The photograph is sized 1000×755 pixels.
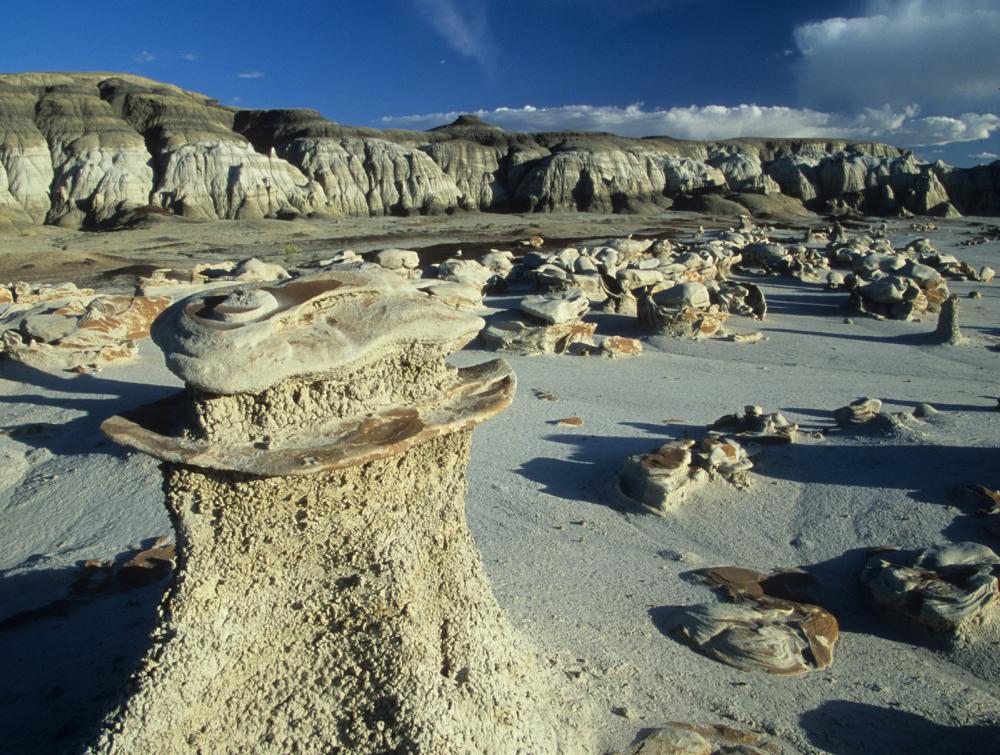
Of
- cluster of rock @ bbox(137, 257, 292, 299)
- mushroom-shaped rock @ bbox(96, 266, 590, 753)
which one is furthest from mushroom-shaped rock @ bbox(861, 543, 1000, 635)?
cluster of rock @ bbox(137, 257, 292, 299)

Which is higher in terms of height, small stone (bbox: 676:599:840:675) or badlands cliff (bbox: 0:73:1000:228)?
badlands cliff (bbox: 0:73:1000:228)

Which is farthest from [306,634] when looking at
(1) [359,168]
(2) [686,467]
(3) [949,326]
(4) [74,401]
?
(1) [359,168]

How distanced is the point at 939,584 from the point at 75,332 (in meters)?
8.53

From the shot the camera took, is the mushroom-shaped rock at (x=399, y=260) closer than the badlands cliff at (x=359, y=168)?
Yes

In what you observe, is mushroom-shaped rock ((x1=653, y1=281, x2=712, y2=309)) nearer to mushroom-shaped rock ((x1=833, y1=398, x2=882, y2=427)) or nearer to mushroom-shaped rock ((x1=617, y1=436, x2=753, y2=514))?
mushroom-shaped rock ((x1=833, y1=398, x2=882, y2=427))

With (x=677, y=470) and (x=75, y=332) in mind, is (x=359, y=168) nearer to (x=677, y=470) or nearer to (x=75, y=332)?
(x=75, y=332)

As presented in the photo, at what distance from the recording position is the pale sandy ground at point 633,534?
9.96 ft

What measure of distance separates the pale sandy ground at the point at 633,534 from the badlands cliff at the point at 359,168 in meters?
34.6

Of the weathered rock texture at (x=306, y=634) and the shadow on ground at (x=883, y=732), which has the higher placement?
the weathered rock texture at (x=306, y=634)

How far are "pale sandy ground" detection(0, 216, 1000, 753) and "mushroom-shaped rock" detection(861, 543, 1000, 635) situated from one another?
0.36 ft

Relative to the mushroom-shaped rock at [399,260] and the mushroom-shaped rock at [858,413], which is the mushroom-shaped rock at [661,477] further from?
the mushroom-shaped rock at [399,260]

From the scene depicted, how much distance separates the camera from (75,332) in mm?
8250

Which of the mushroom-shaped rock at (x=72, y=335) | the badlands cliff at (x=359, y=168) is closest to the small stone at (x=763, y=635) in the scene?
the mushroom-shaped rock at (x=72, y=335)

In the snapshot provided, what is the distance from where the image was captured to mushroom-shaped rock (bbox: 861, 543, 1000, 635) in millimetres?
3646
